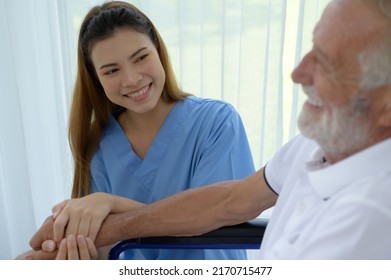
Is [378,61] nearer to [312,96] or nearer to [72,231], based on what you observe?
[312,96]

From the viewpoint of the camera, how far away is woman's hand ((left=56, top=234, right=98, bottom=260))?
94 cm

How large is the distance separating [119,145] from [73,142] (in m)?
0.14

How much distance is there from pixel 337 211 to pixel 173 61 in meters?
1.13

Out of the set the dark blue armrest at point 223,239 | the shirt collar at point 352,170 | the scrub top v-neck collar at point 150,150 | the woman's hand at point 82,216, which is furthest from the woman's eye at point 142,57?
the shirt collar at point 352,170

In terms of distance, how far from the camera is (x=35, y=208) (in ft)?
6.29

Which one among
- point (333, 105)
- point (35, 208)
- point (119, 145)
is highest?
point (333, 105)

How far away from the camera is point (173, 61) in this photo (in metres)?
1.62

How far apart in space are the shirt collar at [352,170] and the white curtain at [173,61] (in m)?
0.92

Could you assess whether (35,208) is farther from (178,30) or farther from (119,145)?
(178,30)

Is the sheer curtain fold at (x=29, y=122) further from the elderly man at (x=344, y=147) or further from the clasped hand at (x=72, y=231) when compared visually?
the elderly man at (x=344, y=147)

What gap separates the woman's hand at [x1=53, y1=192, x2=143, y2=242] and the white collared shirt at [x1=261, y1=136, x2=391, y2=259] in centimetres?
41

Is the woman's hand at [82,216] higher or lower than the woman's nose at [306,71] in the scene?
lower

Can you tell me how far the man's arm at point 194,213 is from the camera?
977 mm
